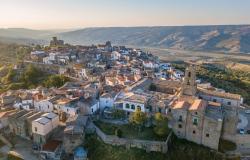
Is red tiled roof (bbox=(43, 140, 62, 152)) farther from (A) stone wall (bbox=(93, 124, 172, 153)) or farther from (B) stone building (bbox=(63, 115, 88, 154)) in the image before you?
(A) stone wall (bbox=(93, 124, 172, 153))

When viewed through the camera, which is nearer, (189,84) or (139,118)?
(139,118)

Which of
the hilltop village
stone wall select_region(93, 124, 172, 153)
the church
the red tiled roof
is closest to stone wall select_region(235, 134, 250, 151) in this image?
the hilltop village

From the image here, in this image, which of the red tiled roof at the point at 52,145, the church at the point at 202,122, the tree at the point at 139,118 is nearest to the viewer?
the church at the point at 202,122

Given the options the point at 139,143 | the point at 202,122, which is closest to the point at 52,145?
the point at 139,143

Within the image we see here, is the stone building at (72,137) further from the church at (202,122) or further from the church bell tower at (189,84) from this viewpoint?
the church bell tower at (189,84)

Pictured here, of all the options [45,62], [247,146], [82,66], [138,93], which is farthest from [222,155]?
[45,62]

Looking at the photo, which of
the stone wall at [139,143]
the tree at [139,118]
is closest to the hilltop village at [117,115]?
the stone wall at [139,143]

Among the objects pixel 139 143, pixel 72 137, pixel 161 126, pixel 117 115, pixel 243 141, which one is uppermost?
pixel 161 126

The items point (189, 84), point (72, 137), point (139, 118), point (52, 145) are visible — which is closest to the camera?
point (139, 118)

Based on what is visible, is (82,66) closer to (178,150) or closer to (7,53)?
(178,150)

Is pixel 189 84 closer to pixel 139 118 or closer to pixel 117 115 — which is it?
pixel 139 118
